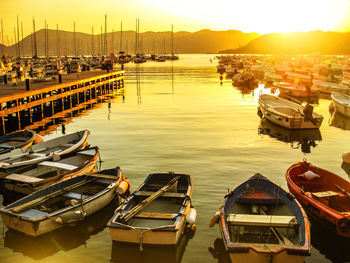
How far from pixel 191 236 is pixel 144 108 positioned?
25845mm

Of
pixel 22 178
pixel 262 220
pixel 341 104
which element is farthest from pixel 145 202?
pixel 341 104

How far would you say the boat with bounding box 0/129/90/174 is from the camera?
14.8 metres

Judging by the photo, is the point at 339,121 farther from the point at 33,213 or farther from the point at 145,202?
the point at 33,213

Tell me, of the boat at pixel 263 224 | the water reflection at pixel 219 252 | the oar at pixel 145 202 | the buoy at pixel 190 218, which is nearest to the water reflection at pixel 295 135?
the boat at pixel 263 224

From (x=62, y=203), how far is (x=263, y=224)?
278 inches

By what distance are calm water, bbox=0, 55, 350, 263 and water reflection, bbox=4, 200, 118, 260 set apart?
0.10 feet

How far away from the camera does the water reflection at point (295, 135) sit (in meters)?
22.9

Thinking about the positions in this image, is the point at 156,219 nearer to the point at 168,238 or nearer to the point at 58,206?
the point at 168,238

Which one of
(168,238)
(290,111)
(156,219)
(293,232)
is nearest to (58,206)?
(156,219)

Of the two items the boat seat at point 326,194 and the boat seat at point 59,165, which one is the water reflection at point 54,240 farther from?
the boat seat at point 326,194

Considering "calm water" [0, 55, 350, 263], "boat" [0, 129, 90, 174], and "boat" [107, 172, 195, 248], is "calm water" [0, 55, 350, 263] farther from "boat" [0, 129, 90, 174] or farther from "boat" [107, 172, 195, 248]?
"boat" [0, 129, 90, 174]

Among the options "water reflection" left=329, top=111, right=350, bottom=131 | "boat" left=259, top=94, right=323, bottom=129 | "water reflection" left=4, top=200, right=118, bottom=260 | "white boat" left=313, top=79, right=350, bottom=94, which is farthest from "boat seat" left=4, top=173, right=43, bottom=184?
"white boat" left=313, top=79, right=350, bottom=94

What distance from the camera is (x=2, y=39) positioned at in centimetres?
10281

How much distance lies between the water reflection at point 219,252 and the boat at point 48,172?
22.0ft
